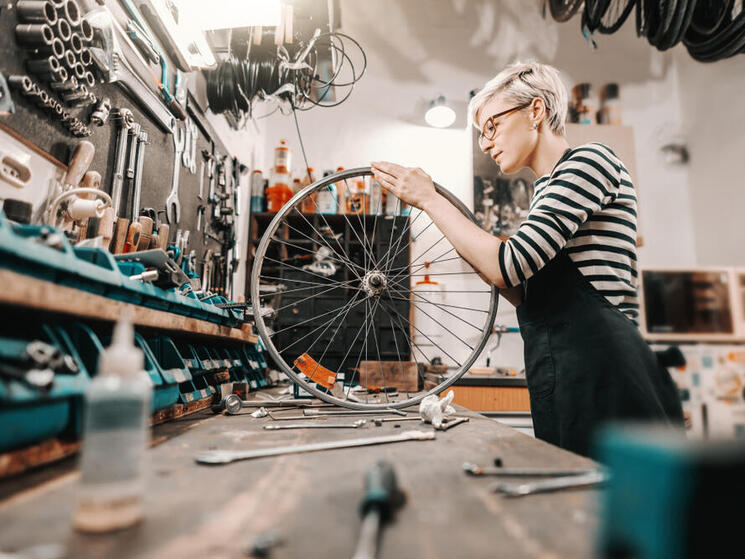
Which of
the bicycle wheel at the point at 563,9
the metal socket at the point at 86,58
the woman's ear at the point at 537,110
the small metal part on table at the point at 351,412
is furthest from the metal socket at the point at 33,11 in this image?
the bicycle wheel at the point at 563,9

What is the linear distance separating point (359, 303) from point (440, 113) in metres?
2.11

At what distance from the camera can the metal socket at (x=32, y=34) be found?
812 mm

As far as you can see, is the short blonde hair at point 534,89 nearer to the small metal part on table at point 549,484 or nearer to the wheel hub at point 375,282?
the wheel hub at point 375,282

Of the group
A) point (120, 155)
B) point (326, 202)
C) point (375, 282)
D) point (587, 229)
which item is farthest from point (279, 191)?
point (587, 229)

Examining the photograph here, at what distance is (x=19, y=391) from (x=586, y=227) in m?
1.05

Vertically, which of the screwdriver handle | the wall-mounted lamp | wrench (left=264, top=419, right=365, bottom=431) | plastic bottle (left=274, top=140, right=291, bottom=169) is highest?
the wall-mounted lamp

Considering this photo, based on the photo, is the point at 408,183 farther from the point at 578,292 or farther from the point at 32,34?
the point at 32,34

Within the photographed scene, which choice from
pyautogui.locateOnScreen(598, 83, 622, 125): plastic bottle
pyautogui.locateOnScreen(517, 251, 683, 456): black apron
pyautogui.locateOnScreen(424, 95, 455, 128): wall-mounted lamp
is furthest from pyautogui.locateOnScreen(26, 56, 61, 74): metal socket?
pyautogui.locateOnScreen(598, 83, 622, 125): plastic bottle

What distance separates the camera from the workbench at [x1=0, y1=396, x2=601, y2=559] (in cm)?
35

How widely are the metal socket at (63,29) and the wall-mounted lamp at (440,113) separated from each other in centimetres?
261

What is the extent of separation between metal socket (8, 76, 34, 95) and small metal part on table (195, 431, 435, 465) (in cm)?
80

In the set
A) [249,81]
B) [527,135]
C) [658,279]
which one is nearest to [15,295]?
[527,135]

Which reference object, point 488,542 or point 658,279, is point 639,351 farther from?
point 658,279

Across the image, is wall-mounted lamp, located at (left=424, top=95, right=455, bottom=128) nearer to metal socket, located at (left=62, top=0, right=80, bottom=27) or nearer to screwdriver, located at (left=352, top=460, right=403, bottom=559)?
metal socket, located at (left=62, top=0, right=80, bottom=27)
